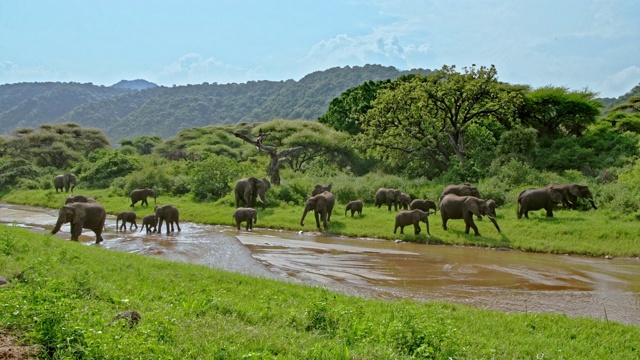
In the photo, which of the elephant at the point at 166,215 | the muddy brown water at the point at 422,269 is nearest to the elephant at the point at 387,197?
the muddy brown water at the point at 422,269

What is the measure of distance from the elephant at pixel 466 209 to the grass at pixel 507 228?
430 mm

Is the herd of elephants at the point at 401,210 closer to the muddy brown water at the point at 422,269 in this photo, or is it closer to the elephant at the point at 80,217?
the elephant at the point at 80,217

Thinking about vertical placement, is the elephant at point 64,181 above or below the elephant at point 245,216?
above

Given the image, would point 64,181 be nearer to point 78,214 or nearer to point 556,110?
point 78,214

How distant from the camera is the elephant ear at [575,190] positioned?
2164 cm

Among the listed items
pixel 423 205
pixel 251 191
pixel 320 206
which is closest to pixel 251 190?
pixel 251 191

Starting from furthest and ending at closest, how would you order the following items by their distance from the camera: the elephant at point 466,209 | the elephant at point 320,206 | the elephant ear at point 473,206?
the elephant at point 320,206
the elephant at point 466,209
the elephant ear at point 473,206

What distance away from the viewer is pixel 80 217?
56.1ft

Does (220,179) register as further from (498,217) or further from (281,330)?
(281,330)

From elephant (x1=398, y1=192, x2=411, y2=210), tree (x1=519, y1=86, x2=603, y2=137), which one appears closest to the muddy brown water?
elephant (x1=398, y1=192, x2=411, y2=210)

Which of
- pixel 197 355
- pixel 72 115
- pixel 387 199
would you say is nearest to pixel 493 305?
pixel 197 355

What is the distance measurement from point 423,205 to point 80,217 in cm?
1456

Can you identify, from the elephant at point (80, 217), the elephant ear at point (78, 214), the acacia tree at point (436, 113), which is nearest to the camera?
the elephant at point (80, 217)

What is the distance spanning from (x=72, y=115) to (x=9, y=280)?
185628 millimetres
